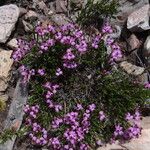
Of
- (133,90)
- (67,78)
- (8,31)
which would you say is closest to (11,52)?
(8,31)

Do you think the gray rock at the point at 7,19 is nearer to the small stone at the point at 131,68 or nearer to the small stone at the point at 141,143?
the small stone at the point at 131,68

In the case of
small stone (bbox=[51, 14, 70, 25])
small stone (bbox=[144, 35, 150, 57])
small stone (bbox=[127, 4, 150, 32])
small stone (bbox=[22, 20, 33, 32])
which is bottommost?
small stone (bbox=[22, 20, 33, 32])

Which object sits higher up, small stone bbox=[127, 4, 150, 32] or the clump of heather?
small stone bbox=[127, 4, 150, 32]

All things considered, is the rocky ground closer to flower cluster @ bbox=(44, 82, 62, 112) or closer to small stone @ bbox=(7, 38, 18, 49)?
small stone @ bbox=(7, 38, 18, 49)

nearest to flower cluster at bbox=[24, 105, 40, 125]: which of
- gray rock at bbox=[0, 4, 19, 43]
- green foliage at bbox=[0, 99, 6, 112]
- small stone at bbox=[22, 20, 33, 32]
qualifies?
green foliage at bbox=[0, 99, 6, 112]

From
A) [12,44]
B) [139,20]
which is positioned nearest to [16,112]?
[12,44]

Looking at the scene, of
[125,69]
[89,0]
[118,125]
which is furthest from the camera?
[89,0]

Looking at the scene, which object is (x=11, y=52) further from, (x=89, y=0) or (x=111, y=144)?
(x=111, y=144)

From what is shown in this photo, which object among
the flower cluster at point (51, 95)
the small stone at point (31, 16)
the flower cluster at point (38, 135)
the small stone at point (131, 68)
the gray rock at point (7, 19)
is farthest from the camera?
the small stone at point (31, 16)

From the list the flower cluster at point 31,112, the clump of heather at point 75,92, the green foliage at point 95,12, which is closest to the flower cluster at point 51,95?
the clump of heather at point 75,92
